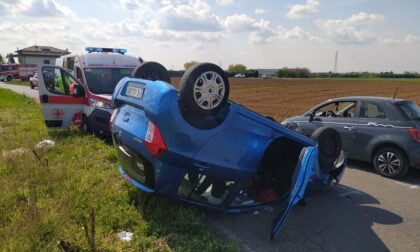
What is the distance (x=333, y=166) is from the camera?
551 cm

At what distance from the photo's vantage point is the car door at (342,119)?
24.6ft

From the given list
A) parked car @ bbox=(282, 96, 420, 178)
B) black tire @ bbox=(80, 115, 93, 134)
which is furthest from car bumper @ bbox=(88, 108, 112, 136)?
parked car @ bbox=(282, 96, 420, 178)

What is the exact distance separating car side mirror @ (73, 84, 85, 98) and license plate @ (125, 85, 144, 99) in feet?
16.8

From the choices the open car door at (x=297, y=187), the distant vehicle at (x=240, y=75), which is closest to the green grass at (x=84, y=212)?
the open car door at (x=297, y=187)

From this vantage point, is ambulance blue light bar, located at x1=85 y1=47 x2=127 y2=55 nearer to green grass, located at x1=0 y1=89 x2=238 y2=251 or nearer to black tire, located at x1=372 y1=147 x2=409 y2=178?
green grass, located at x1=0 y1=89 x2=238 y2=251

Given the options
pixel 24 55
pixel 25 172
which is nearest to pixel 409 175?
pixel 25 172

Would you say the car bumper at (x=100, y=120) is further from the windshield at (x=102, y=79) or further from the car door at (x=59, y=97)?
the windshield at (x=102, y=79)

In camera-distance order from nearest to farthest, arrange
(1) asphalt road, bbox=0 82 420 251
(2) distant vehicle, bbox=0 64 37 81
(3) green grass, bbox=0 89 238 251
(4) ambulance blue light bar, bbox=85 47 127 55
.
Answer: (3) green grass, bbox=0 89 238 251
(1) asphalt road, bbox=0 82 420 251
(4) ambulance blue light bar, bbox=85 47 127 55
(2) distant vehicle, bbox=0 64 37 81

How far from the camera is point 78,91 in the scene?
29.9 feet

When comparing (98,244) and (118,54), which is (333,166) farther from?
(118,54)

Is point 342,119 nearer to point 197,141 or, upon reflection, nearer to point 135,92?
point 197,141

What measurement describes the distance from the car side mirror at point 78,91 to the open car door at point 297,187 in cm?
650

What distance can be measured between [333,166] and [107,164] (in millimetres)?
3901

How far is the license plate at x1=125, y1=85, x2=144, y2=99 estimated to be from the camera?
416cm
